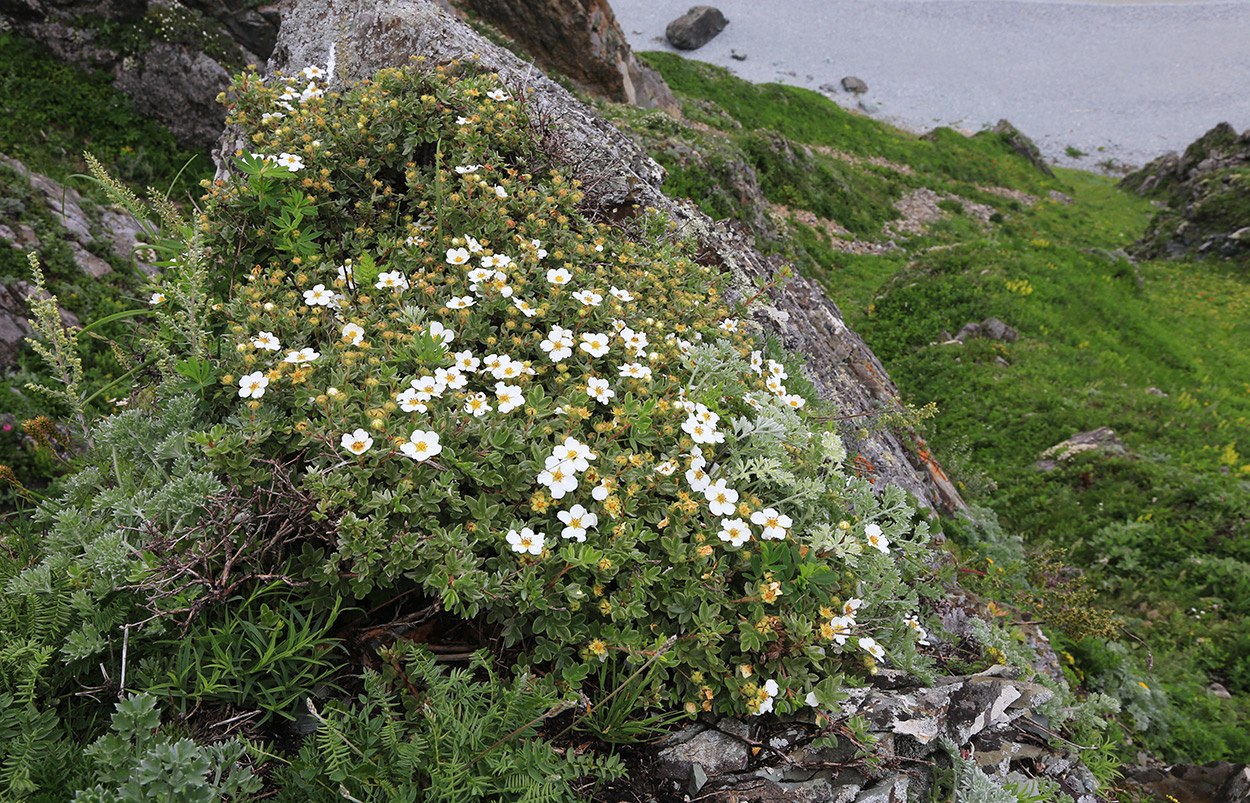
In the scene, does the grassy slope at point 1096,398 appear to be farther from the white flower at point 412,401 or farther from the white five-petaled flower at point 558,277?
the white flower at point 412,401

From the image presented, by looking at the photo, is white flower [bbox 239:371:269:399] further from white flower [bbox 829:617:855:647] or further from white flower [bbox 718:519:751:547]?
white flower [bbox 829:617:855:647]

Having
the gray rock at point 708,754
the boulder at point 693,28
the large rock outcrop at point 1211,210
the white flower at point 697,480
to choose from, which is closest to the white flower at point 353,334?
the white flower at point 697,480

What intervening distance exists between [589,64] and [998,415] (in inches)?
585

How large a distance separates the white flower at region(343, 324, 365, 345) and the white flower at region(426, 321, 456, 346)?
31 centimetres

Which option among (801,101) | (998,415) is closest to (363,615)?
(998,415)

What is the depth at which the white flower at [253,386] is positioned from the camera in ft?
8.33

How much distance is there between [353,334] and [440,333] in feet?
1.21

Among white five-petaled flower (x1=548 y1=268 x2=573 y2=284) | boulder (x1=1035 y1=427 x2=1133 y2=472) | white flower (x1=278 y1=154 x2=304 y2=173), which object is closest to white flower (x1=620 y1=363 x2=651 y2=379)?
white five-petaled flower (x1=548 y1=268 x2=573 y2=284)

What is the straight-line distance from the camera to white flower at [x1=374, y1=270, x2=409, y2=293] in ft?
10.2

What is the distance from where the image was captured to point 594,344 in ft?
9.91

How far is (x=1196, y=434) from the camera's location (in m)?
10.5

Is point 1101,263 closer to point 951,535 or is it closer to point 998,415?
point 998,415

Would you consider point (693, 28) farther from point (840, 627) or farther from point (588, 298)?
point (840, 627)

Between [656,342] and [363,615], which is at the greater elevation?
[656,342]
